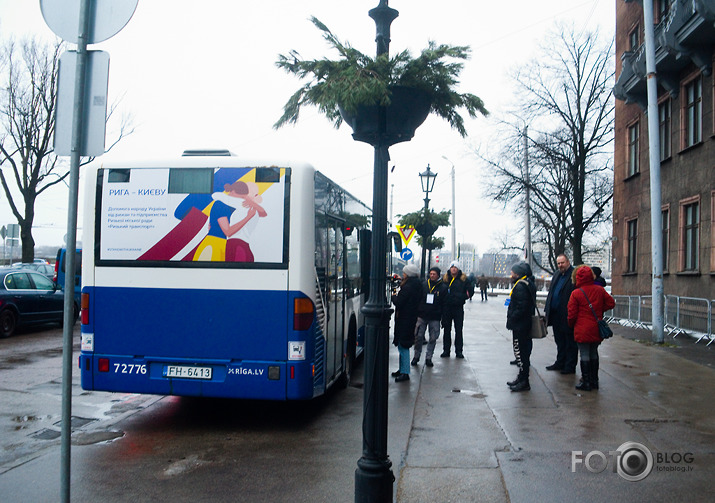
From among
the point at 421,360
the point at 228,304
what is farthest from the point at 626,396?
the point at 228,304

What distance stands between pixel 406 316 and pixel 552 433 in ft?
12.4

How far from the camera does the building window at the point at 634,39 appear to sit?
23.5m

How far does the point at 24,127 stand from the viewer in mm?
27984

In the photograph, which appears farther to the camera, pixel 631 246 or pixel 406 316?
pixel 631 246

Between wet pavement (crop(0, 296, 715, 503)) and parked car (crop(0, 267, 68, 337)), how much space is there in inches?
344

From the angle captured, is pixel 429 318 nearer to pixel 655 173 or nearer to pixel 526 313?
pixel 526 313

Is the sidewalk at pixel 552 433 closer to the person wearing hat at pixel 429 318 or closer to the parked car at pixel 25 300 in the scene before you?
the person wearing hat at pixel 429 318

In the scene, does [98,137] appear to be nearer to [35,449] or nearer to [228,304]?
[228,304]

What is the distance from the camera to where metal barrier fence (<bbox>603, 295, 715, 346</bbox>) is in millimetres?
15141

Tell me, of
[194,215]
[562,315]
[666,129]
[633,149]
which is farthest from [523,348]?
[633,149]

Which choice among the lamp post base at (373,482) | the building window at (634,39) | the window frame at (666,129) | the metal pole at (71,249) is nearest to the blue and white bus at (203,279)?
the lamp post base at (373,482)

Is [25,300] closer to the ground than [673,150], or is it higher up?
closer to the ground

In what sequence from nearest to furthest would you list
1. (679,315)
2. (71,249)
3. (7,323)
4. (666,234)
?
(71,249) → (7,323) → (679,315) → (666,234)

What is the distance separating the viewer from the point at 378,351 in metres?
4.53
